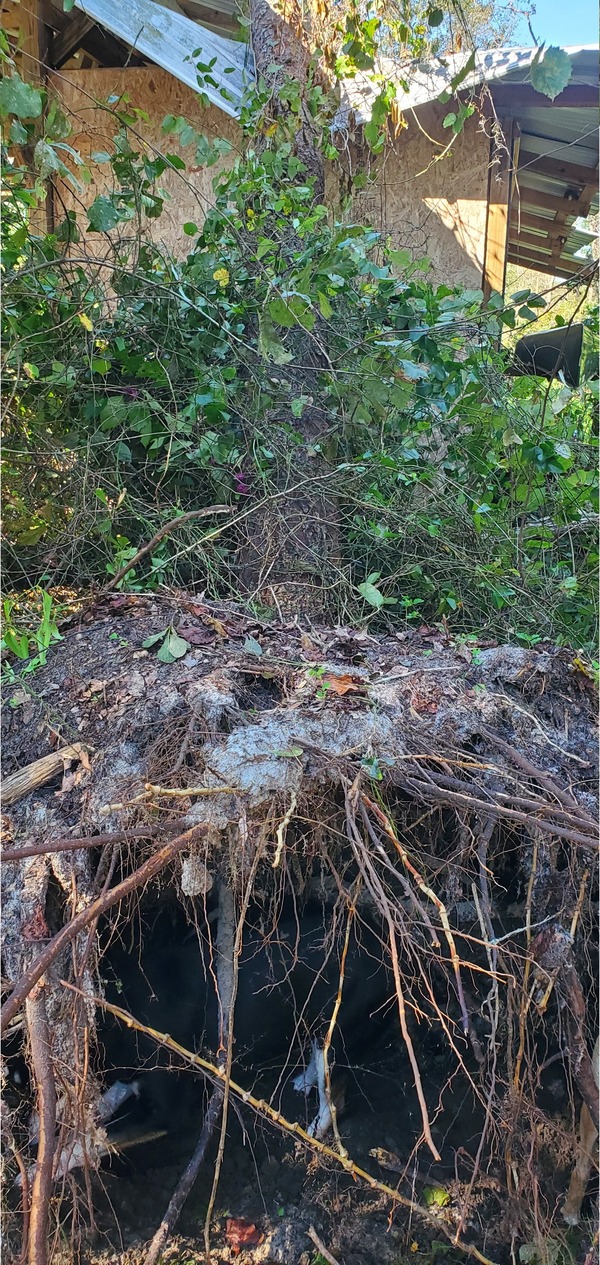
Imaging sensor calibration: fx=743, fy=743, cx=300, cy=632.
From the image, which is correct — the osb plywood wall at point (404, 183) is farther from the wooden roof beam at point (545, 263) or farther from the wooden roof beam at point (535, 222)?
the wooden roof beam at point (545, 263)

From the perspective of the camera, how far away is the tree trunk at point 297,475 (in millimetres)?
3139

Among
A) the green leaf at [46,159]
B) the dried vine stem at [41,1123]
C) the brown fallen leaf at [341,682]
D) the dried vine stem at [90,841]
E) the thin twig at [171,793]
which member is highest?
the green leaf at [46,159]

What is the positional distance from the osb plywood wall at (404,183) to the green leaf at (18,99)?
283 cm

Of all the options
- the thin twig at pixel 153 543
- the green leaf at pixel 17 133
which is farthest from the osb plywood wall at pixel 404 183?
the thin twig at pixel 153 543

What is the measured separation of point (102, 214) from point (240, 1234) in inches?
134

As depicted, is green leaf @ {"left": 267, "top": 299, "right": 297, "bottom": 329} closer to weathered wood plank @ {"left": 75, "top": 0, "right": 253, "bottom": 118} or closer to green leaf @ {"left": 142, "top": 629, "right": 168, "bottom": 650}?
green leaf @ {"left": 142, "top": 629, "right": 168, "bottom": 650}

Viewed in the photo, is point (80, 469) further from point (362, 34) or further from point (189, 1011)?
point (362, 34)

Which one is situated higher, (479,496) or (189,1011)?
(479,496)

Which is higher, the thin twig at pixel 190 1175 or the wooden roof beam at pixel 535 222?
the wooden roof beam at pixel 535 222

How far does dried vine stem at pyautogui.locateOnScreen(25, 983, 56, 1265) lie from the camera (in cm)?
133

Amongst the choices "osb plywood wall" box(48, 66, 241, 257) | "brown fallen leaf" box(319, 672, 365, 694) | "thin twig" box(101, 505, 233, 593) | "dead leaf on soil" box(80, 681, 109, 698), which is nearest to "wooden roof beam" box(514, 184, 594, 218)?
"osb plywood wall" box(48, 66, 241, 257)

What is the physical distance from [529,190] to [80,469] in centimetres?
511

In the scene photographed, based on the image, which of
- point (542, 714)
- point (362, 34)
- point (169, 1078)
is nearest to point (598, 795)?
point (542, 714)

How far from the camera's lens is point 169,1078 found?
256 centimetres
